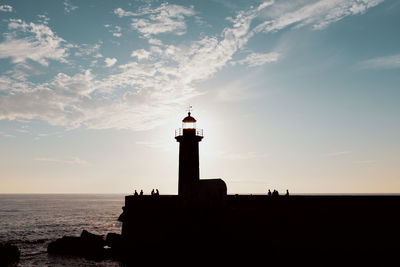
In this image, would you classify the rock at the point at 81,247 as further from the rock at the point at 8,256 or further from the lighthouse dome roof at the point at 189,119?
the lighthouse dome roof at the point at 189,119

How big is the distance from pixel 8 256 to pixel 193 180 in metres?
15.8

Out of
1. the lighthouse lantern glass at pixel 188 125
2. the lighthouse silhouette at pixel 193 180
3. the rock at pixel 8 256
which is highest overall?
the lighthouse lantern glass at pixel 188 125

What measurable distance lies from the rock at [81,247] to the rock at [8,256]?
3.50m

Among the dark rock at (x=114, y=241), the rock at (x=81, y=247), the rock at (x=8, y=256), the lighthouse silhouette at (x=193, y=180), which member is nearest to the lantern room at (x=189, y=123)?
the lighthouse silhouette at (x=193, y=180)

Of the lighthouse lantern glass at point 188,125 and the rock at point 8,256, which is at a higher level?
the lighthouse lantern glass at point 188,125

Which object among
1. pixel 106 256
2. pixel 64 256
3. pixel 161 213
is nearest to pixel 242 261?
pixel 161 213

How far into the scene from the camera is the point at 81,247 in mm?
28016

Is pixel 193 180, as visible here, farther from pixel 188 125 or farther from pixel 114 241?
pixel 114 241

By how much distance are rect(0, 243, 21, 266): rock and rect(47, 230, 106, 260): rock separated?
3.50 m

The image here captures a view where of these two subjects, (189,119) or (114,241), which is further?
(114,241)

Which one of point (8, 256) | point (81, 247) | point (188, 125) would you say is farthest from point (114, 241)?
point (188, 125)

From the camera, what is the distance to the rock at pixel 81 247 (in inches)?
1073

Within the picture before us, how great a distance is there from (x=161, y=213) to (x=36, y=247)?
15609 mm

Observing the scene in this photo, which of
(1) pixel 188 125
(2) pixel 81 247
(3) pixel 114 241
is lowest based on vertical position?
(2) pixel 81 247
